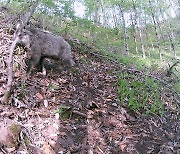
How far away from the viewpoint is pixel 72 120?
4605mm

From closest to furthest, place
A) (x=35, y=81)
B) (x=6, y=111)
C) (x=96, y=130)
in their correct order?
(x=6, y=111) < (x=96, y=130) < (x=35, y=81)

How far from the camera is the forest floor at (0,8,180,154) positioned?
3851mm

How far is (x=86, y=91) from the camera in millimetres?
5910

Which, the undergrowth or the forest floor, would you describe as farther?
the undergrowth

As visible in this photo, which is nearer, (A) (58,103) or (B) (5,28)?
(A) (58,103)

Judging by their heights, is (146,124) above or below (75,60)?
below

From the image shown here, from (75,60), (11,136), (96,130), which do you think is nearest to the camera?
(11,136)

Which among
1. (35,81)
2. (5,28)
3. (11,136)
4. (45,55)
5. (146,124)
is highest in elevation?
(5,28)

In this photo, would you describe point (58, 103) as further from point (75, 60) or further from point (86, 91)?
point (75, 60)

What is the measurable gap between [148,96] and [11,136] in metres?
3.89

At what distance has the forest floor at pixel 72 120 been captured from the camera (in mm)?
3851

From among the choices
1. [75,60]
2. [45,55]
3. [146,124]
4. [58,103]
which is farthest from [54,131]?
[75,60]

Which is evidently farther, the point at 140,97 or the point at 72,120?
the point at 140,97

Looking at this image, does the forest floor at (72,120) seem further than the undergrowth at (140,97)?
No
